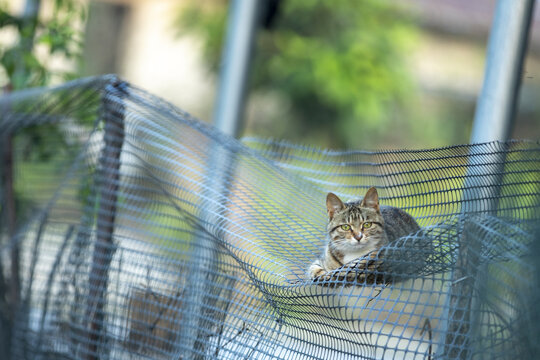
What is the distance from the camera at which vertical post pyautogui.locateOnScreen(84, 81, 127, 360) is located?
2.10 m

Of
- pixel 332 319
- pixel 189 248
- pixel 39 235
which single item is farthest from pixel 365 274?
pixel 39 235

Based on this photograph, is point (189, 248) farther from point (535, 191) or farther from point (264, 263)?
point (535, 191)

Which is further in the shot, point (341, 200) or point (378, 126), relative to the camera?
point (378, 126)

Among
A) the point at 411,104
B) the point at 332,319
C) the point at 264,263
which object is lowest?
the point at 332,319

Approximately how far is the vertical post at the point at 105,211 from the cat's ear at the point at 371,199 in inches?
31.6

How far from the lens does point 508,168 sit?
151 centimetres

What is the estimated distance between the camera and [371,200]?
1868mm

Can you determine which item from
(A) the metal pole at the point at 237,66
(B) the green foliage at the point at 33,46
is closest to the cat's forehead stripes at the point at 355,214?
(A) the metal pole at the point at 237,66

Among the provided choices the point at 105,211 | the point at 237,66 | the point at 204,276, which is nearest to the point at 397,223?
the point at 204,276

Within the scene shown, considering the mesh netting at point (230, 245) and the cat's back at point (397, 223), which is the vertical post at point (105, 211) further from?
the cat's back at point (397, 223)

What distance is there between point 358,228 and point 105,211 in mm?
815

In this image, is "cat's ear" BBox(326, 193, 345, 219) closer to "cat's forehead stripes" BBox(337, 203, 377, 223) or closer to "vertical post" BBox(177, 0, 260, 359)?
"cat's forehead stripes" BBox(337, 203, 377, 223)

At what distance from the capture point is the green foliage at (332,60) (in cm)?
693

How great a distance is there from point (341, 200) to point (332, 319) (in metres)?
0.47
